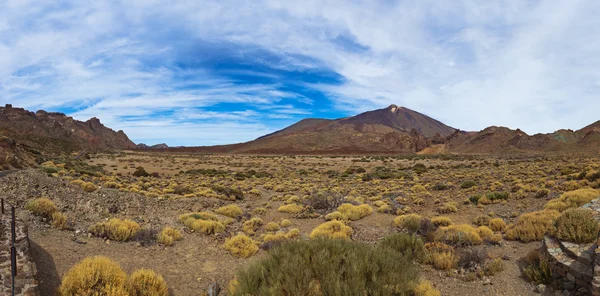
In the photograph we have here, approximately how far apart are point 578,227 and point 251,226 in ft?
32.8

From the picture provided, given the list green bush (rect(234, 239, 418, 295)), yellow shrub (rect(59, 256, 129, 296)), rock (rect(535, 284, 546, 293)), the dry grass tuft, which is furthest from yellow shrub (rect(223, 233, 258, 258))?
rock (rect(535, 284, 546, 293))

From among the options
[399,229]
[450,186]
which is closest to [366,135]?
[450,186]

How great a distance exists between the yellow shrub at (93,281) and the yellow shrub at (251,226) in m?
6.52

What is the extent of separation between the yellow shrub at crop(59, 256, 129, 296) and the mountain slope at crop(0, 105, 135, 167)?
6610cm

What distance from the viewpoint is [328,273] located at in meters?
4.68

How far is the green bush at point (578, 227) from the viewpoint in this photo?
20.6 feet

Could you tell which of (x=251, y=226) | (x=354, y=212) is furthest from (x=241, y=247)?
(x=354, y=212)

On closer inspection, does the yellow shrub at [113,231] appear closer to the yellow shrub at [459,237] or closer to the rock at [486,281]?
the yellow shrub at [459,237]

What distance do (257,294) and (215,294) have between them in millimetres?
1643

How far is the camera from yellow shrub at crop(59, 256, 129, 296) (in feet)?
15.0

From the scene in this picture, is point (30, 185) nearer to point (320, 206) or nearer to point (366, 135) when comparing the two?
point (320, 206)

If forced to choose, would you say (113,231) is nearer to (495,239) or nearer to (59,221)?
(59,221)

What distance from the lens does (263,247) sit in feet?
30.3

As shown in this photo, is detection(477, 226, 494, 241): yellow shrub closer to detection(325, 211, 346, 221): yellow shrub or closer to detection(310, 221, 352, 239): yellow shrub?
detection(310, 221, 352, 239): yellow shrub
